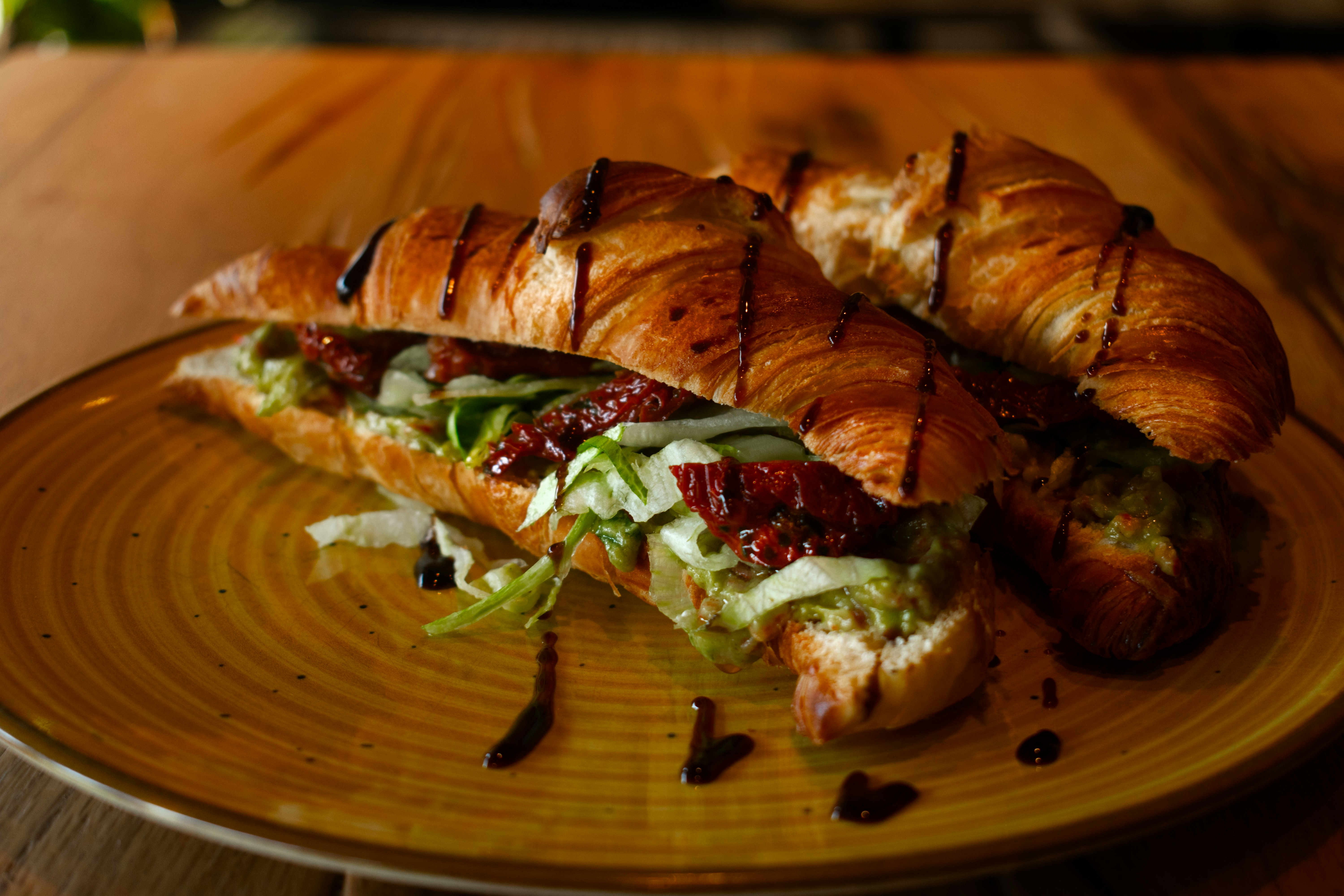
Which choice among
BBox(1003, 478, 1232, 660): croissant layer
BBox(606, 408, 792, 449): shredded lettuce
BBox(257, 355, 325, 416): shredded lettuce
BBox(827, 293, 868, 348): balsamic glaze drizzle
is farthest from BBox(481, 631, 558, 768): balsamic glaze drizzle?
BBox(257, 355, 325, 416): shredded lettuce

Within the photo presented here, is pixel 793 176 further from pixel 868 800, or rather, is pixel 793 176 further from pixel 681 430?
pixel 868 800

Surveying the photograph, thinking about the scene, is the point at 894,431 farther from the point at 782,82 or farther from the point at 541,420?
the point at 782,82

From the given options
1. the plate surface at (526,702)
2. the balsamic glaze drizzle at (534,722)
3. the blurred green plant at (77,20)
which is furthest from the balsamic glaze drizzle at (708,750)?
the blurred green plant at (77,20)

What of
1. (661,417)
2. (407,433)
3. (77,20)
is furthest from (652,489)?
(77,20)

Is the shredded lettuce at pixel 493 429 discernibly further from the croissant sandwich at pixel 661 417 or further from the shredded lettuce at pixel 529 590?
the shredded lettuce at pixel 529 590

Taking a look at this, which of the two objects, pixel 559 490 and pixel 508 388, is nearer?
pixel 559 490

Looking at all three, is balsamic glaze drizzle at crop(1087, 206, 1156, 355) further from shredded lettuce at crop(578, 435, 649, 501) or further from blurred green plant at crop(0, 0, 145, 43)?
blurred green plant at crop(0, 0, 145, 43)

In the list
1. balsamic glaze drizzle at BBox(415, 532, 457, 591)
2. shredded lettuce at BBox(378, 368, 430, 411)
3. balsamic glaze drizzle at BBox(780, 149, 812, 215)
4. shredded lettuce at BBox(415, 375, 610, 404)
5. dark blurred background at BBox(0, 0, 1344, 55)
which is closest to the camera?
balsamic glaze drizzle at BBox(415, 532, 457, 591)

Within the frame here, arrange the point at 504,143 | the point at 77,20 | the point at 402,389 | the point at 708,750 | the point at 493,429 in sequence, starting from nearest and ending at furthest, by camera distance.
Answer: the point at 708,750
the point at 493,429
the point at 402,389
the point at 504,143
the point at 77,20

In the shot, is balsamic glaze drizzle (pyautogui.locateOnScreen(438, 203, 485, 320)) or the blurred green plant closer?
balsamic glaze drizzle (pyautogui.locateOnScreen(438, 203, 485, 320))
